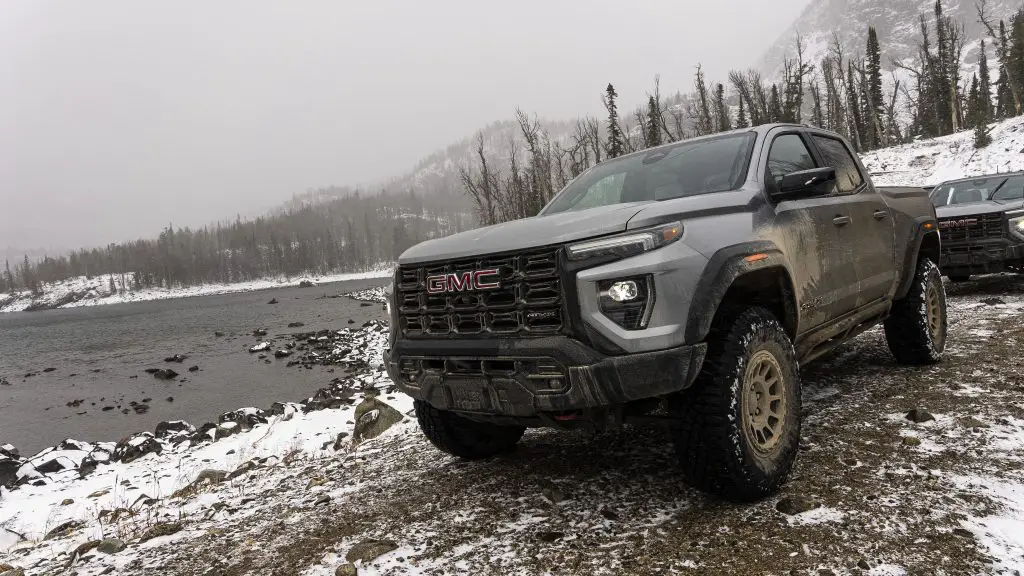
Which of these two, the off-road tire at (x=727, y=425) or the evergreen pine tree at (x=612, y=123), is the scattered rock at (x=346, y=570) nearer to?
the off-road tire at (x=727, y=425)

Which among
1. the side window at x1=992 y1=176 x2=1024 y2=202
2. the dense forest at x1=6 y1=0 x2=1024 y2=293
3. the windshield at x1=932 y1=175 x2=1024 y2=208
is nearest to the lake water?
the windshield at x1=932 y1=175 x2=1024 y2=208

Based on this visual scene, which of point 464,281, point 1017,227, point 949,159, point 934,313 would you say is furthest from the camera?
point 949,159

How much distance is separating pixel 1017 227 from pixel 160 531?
1188 centimetres

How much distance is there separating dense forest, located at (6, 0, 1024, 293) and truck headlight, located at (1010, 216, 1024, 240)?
33.7 meters

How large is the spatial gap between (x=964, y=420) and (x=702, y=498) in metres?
2.19

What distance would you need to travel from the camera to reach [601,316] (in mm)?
2701

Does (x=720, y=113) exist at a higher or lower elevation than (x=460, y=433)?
higher

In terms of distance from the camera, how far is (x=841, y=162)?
4816 millimetres

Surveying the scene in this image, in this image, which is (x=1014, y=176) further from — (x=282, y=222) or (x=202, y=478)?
(x=282, y=222)

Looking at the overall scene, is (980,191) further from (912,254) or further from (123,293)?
(123,293)

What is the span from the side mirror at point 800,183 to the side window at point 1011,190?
29.5 ft

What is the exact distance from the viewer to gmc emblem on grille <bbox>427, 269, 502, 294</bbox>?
2.95 m

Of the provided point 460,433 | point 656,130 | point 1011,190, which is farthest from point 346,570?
point 656,130

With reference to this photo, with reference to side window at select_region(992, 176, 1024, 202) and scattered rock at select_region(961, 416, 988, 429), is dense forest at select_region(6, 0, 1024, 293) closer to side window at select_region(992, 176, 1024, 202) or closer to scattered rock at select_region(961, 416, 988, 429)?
side window at select_region(992, 176, 1024, 202)
